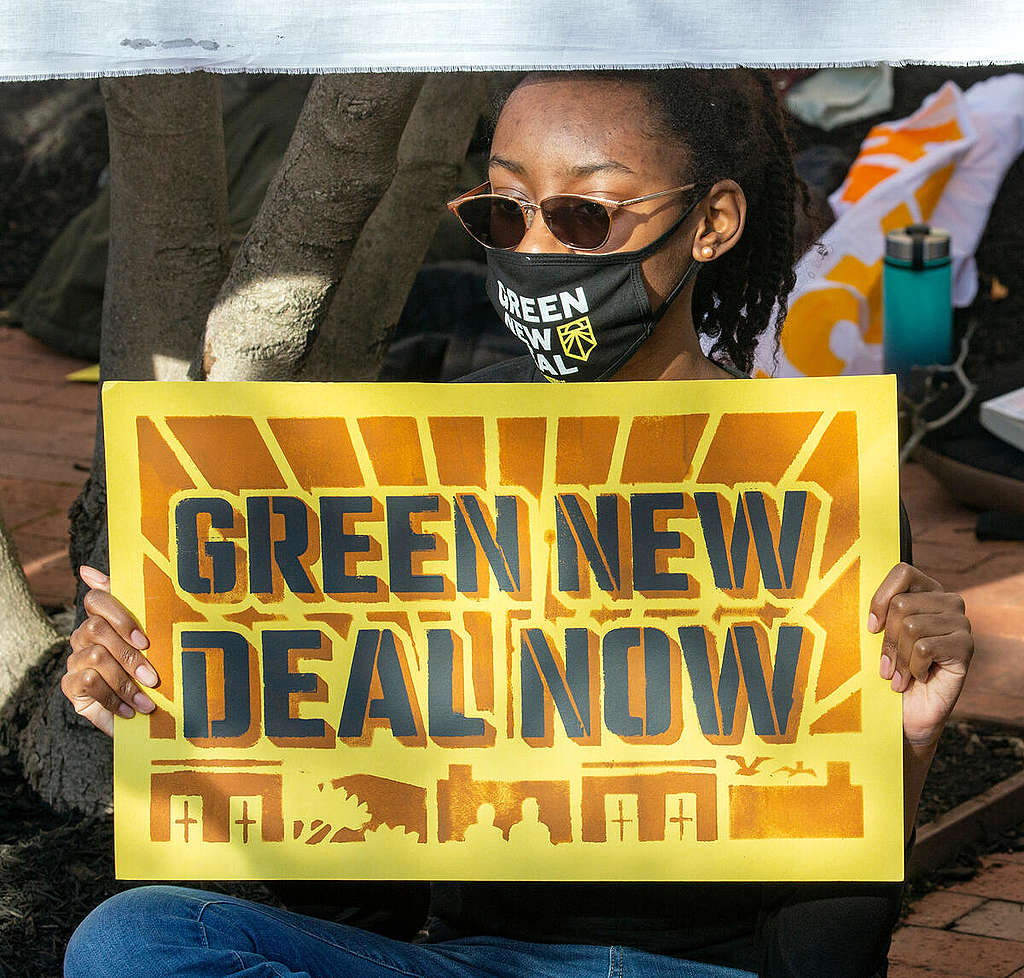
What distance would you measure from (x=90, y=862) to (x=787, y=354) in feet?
9.55

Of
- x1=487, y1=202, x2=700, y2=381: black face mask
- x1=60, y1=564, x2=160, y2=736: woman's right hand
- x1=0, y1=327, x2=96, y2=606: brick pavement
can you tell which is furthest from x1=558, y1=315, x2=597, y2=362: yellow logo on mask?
x1=0, y1=327, x2=96, y2=606: brick pavement

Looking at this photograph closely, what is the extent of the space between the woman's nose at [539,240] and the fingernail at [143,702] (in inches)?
25.1

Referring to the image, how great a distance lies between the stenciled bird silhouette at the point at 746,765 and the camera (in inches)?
63.2

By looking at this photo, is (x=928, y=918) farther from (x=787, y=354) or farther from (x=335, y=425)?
(x=787, y=354)

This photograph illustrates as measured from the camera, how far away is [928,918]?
2.65 metres

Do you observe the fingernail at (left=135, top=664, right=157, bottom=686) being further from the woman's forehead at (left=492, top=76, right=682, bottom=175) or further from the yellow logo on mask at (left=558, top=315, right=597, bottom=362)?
the woman's forehead at (left=492, top=76, right=682, bottom=175)

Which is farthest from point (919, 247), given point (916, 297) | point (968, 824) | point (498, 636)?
point (498, 636)

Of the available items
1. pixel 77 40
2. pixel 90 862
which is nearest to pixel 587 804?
pixel 77 40

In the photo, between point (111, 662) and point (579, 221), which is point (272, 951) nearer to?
point (111, 662)

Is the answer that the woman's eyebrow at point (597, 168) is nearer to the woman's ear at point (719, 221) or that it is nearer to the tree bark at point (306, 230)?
the woman's ear at point (719, 221)

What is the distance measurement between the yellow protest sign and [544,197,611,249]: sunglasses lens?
209mm

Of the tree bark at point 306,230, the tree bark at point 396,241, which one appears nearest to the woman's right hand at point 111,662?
the tree bark at point 306,230

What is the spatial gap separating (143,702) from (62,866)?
3.46 feet

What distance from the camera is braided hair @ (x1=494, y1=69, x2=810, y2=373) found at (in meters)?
1.75
